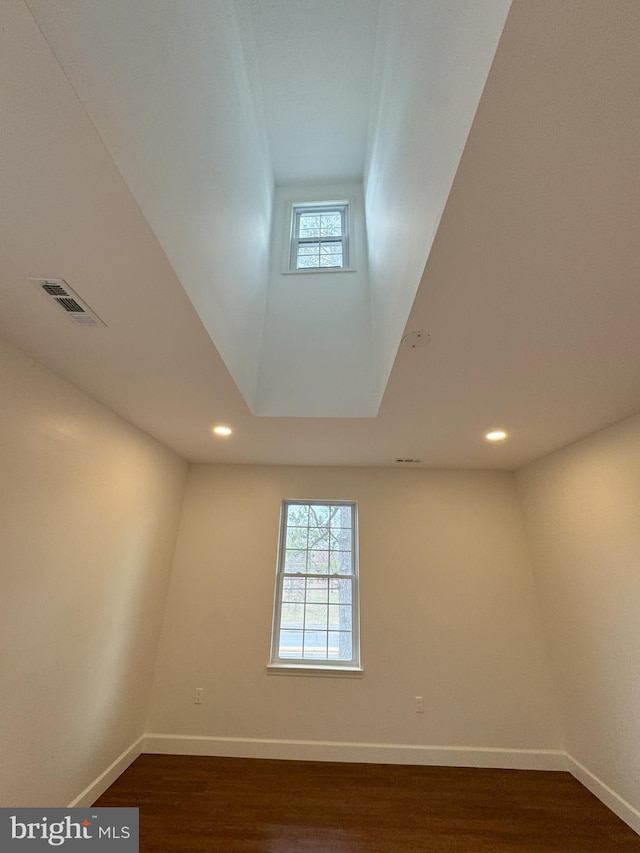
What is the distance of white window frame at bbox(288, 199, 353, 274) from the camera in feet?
11.0

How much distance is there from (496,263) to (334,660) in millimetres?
3346

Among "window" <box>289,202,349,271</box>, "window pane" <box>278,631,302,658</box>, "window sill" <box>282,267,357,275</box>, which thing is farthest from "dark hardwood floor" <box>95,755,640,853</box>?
"window" <box>289,202,349,271</box>

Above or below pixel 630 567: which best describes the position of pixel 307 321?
above

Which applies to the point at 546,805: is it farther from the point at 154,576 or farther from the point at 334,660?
the point at 154,576

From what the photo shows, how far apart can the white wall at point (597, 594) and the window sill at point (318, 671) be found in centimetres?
170

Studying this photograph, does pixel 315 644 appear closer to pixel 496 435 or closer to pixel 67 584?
pixel 67 584

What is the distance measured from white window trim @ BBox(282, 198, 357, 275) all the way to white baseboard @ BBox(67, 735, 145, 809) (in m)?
3.99

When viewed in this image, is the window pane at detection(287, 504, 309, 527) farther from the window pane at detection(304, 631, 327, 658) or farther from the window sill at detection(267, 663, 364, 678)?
the window sill at detection(267, 663, 364, 678)

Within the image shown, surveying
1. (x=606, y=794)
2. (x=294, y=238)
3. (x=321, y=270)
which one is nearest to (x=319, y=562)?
(x=606, y=794)

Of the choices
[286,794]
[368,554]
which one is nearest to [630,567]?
[368,554]

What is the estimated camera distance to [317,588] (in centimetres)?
335

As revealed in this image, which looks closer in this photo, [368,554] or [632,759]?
[632,759]

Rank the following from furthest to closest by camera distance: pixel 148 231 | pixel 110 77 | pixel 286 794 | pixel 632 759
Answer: pixel 286 794 → pixel 632 759 → pixel 148 231 → pixel 110 77

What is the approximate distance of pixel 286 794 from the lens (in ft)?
7.75
